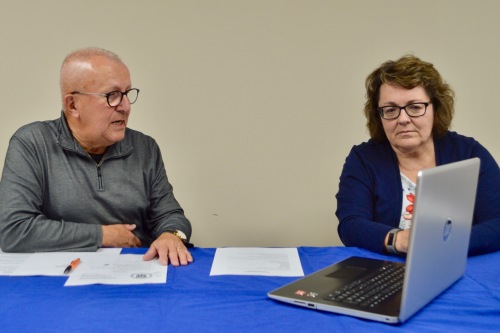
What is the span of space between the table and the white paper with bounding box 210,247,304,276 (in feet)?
0.15

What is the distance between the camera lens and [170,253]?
1438mm

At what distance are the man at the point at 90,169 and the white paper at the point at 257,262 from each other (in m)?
0.21

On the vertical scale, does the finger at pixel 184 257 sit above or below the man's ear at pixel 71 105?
below

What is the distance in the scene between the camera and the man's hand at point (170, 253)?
55.6 inches

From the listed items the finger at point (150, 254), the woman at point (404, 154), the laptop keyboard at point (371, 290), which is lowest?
the finger at point (150, 254)

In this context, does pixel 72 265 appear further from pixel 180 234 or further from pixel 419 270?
pixel 419 270

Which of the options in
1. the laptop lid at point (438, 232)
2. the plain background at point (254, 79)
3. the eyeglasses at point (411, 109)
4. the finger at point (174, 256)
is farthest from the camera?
the plain background at point (254, 79)

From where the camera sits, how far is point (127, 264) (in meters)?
1.39

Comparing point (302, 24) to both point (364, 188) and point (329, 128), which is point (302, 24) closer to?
point (329, 128)

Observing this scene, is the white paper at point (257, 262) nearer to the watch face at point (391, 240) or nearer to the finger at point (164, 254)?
the finger at point (164, 254)

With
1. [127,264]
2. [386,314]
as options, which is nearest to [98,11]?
[127,264]

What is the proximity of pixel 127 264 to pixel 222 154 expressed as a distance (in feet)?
4.53

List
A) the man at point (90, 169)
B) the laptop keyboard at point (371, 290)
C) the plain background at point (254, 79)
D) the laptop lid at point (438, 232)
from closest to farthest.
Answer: the laptop lid at point (438, 232) → the laptop keyboard at point (371, 290) → the man at point (90, 169) → the plain background at point (254, 79)

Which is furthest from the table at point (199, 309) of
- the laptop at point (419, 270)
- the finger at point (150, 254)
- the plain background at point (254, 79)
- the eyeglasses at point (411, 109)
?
the plain background at point (254, 79)
